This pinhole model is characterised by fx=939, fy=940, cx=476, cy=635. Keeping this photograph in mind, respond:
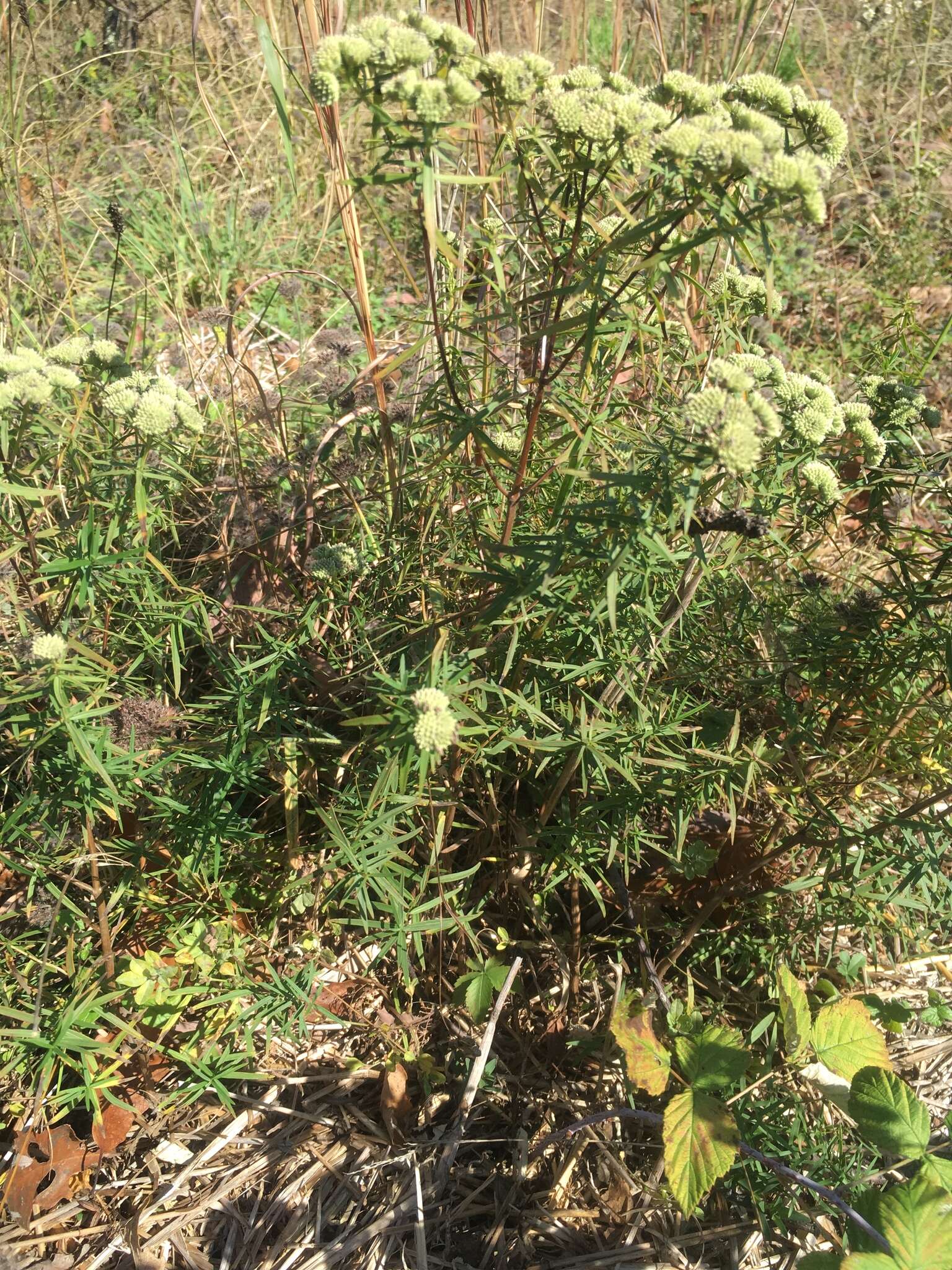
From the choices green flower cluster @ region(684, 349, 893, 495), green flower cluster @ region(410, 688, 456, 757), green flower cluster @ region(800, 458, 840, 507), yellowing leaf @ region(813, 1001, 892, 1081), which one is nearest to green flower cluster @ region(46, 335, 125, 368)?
green flower cluster @ region(410, 688, 456, 757)

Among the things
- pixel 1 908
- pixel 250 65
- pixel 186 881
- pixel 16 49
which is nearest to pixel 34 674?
pixel 186 881

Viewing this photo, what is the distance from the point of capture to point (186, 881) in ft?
7.50

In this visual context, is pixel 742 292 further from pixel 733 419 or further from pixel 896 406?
pixel 733 419

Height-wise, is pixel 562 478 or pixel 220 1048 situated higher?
pixel 562 478

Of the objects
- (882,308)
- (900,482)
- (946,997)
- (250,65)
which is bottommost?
(946,997)

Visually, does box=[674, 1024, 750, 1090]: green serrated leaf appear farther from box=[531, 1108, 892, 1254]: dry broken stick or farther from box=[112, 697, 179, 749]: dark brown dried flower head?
box=[112, 697, 179, 749]: dark brown dried flower head

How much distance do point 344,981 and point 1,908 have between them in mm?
922

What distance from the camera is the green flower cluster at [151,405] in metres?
1.78

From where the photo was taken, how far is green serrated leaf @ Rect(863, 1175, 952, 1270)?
1569mm

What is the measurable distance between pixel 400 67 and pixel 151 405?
74 centimetres

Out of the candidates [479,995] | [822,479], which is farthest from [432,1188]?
[822,479]

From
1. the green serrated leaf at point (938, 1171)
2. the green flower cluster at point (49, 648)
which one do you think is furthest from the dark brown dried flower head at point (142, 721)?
the green serrated leaf at point (938, 1171)

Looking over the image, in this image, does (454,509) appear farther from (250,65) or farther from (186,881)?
(250,65)

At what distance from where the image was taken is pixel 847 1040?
81.0 inches
